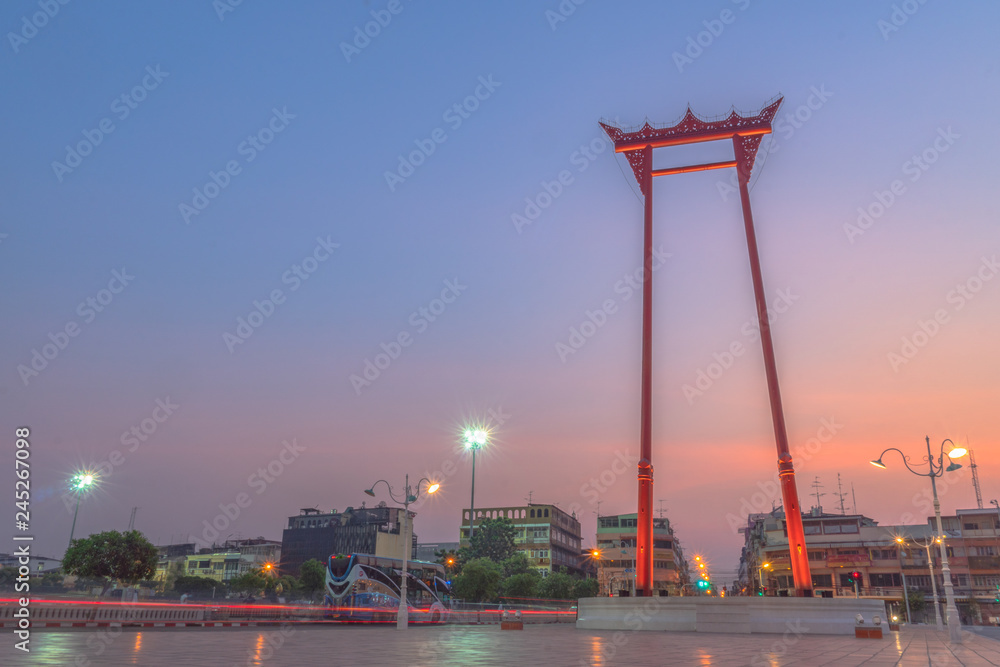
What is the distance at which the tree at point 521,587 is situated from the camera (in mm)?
62031

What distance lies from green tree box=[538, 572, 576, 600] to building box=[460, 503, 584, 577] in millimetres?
38233

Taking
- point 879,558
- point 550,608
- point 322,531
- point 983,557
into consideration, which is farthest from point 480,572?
point 322,531

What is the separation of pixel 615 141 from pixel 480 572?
3941 cm

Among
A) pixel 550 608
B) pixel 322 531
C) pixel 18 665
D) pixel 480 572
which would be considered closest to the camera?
pixel 18 665

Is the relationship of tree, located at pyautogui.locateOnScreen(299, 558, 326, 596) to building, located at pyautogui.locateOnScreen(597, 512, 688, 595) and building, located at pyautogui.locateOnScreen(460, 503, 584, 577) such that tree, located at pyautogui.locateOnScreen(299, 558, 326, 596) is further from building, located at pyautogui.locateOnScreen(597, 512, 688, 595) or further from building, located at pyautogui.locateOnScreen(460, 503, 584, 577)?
building, located at pyautogui.locateOnScreen(597, 512, 688, 595)

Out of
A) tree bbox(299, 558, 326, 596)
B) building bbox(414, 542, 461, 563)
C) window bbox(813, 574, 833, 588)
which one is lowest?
tree bbox(299, 558, 326, 596)

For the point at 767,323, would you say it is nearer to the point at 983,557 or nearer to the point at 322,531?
the point at 983,557

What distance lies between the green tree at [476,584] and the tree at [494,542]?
66.0 ft

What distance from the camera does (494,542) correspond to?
82.9 meters

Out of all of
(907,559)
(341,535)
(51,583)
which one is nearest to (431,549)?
(341,535)

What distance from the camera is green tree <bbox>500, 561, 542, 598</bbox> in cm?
6203

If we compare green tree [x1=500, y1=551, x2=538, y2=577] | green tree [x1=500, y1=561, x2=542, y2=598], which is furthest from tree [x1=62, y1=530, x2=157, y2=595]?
green tree [x1=500, y1=551, x2=538, y2=577]

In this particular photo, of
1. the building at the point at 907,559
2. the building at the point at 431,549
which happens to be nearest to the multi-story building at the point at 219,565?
the building at the point at 431,549

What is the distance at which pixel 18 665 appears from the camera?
1007 cm
